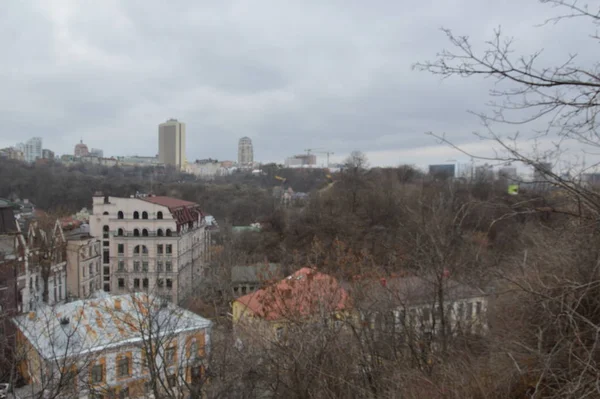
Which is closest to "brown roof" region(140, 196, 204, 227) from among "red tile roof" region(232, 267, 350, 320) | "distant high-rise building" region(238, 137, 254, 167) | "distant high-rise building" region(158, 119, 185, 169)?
"red tile roof" region(232, 267, 350, 320)

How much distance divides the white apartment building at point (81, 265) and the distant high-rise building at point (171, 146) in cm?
9770

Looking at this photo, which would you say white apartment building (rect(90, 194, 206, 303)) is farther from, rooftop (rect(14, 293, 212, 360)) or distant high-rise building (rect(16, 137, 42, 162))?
distant high-rise building (rect(16, 137, 42, 162))

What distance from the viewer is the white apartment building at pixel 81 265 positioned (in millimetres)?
22594

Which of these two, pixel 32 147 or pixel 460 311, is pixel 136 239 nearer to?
pixel 460 311

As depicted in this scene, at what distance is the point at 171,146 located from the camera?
122062mm

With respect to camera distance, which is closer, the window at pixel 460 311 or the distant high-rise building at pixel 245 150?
the window at pixel 460 311

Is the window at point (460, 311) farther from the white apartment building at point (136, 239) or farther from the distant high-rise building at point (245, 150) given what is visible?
the distant high-rise building at point (245, 150)

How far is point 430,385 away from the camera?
468 cm

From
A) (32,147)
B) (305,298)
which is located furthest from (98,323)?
(32,147)

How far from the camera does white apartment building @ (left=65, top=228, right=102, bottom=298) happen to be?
22594mm

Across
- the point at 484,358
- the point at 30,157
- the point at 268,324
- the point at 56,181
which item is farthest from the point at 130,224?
the point at 30,157

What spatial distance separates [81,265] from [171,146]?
104m

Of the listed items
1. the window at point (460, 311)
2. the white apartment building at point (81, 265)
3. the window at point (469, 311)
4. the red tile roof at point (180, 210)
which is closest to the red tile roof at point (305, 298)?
the window at point (460, 311)

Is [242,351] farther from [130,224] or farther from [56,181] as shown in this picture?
[56,181]
